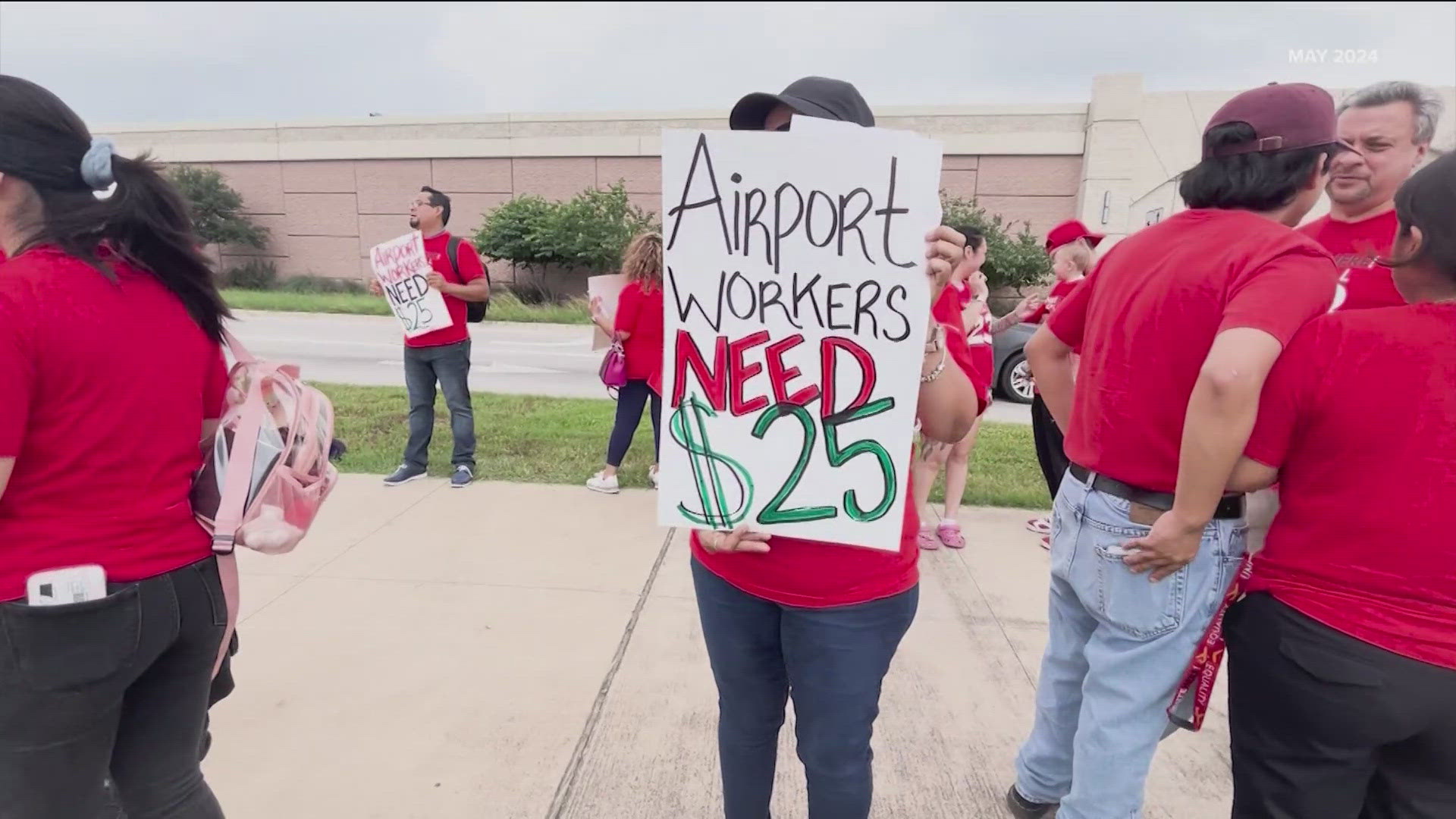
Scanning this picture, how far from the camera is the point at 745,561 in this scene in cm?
169

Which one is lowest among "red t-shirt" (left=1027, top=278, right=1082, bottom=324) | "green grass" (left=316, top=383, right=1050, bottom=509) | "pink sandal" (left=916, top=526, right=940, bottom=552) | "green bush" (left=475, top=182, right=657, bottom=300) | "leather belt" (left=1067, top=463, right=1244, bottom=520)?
"pink sandal" (left=916, top=526, right=940, bottom=552)

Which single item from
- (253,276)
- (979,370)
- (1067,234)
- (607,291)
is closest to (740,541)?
(979,370)

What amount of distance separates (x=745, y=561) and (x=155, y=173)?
1.41 metres

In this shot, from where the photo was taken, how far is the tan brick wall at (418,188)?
19375mm

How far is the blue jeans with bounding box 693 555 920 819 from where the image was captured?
1.65 m

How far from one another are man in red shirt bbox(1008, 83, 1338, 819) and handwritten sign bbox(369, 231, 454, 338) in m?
4.04

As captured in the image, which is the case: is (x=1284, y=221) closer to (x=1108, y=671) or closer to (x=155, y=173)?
(x=1108, y=671)

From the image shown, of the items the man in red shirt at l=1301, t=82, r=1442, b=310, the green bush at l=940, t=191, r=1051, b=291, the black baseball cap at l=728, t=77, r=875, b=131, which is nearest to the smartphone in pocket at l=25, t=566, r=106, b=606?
the black baseball cap at l=728, t=77, r=875, b=131

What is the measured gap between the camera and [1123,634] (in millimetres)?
1791

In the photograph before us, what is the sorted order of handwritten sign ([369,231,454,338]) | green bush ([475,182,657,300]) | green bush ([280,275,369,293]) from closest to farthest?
handwritten sign ([369,231,454,338])
green bush ([475,182,657,300])
green bush ([280,275,369,293])

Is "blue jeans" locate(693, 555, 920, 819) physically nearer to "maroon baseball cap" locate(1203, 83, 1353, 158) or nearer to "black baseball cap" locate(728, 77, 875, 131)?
"black baseball cap" locate(728, 77, 875, 131)

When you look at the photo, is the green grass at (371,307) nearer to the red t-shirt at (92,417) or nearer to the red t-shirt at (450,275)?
the red t-shirt at (450,275)

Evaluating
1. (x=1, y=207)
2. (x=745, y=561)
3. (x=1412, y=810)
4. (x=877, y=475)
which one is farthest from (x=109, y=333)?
(x=1412, y=810)

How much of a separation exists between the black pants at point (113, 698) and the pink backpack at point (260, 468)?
107mm
